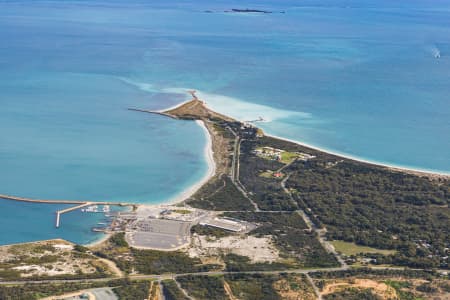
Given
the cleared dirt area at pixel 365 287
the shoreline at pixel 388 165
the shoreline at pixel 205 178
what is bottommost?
the cleared dirt area at pixel 365 287

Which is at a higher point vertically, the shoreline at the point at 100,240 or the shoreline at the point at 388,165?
the shoreline at the point at 388,165

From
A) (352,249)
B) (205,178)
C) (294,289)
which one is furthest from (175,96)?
(294,289)

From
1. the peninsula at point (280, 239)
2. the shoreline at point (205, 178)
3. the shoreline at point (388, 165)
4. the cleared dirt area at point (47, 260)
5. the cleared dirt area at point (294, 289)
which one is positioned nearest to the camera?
the cleared dirt area at point (294, 289)

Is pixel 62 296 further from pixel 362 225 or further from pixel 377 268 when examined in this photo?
pixel 362 225

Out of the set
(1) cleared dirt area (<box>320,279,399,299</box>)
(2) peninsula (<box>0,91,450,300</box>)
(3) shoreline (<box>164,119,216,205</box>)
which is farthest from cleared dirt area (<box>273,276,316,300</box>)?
(3) shoreline (<box>164,119,216,205</box>)

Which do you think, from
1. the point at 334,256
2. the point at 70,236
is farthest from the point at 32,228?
the point at 334,256

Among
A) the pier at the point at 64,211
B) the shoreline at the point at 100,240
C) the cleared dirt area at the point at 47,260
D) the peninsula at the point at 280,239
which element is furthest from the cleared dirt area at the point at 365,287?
the pier at the point at 64,211

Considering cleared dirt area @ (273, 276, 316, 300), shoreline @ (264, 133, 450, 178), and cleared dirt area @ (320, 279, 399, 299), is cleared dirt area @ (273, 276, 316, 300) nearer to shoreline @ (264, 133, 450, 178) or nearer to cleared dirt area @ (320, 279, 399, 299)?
cleared dirt area @ (320, 279, 399, 299)

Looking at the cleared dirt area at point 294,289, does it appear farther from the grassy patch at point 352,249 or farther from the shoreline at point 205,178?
the shoreline at point 205,178
